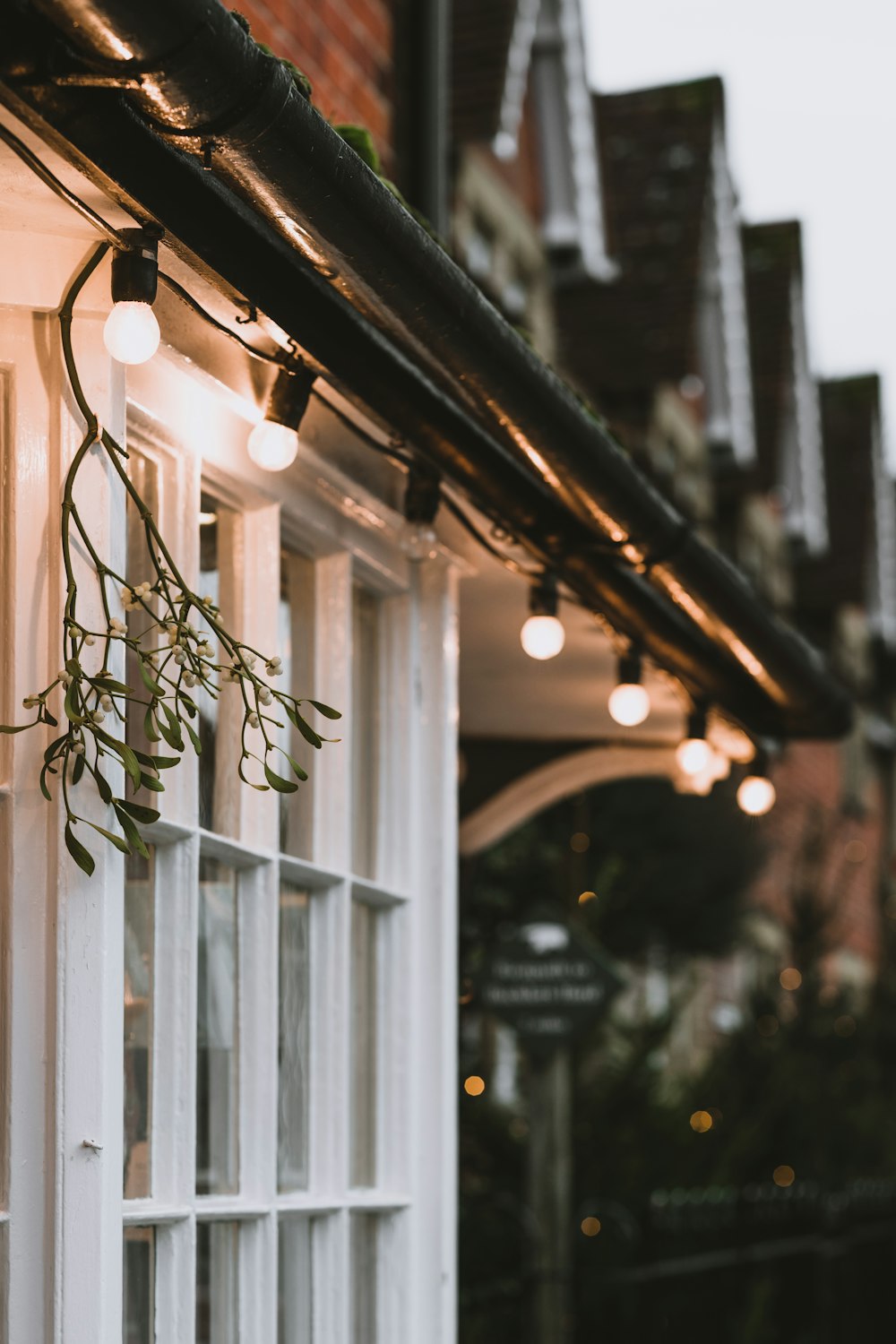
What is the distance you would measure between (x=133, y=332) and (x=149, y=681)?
1.59 ft

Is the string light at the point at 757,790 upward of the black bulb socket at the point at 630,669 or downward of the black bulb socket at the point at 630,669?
downward

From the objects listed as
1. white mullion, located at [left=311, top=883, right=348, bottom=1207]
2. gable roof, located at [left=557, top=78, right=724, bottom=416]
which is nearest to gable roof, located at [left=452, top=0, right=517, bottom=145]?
gable roof, located at [left=557, top=78, right=724, bottom=416]

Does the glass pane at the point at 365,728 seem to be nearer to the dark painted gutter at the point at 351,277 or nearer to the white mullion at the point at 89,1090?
the dark painted gutter at the point at 351,277

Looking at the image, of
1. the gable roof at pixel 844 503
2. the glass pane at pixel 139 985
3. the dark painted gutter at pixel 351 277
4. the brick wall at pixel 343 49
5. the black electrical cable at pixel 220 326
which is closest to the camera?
the dark painted gutter at pixel 351 277

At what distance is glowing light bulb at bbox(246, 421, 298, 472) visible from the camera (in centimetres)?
328

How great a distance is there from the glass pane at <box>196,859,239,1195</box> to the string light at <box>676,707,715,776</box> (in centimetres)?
237

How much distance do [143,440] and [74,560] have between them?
1.41 ft

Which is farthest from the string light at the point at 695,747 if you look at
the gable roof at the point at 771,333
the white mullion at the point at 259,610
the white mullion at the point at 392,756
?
the gable roof at the point at 771,333

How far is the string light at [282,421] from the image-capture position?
3.28m

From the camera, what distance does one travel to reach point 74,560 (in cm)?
287

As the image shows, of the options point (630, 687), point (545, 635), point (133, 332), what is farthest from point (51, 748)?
point (630, 687)

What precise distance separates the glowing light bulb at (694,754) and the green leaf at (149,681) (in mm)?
2783

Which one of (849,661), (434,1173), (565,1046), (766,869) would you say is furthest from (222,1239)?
(849,661)

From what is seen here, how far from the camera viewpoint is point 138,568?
3303 millimetres
